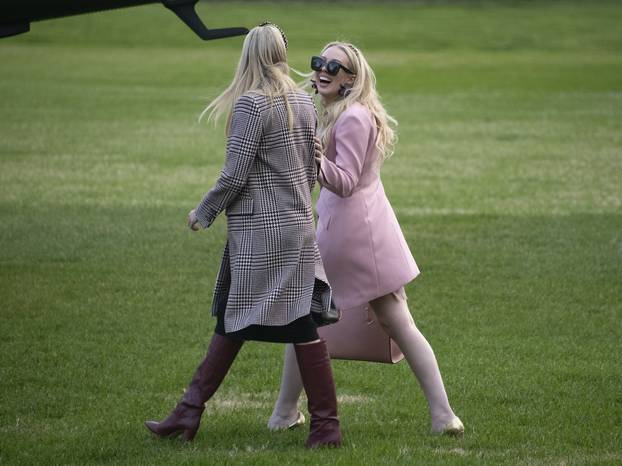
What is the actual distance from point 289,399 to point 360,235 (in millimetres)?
871

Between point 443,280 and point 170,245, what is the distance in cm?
274

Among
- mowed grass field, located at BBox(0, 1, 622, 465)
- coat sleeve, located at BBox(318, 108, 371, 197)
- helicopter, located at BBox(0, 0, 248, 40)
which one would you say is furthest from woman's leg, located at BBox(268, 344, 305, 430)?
helicopter, located at BBox(0, 0, 248, 40)

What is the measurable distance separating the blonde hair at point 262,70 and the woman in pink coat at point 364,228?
0.39 metres

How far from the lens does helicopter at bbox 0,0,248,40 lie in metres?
8.33

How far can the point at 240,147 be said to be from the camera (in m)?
5.29

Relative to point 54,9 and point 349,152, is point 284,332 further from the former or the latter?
point 54,9

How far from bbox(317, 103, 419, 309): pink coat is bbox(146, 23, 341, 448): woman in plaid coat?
281mm

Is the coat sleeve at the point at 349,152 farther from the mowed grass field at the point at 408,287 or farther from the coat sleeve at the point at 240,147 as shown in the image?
the mowed grass field at the point at 408,287

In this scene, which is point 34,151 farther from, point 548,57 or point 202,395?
point 548,57

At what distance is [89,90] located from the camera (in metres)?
29.2

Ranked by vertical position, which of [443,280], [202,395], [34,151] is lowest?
[34,151]

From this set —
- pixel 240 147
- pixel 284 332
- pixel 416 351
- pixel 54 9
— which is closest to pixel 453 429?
pixel 416 351

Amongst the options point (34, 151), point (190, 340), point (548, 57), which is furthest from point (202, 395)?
point (548, 57)

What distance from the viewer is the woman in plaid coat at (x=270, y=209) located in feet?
17.5
